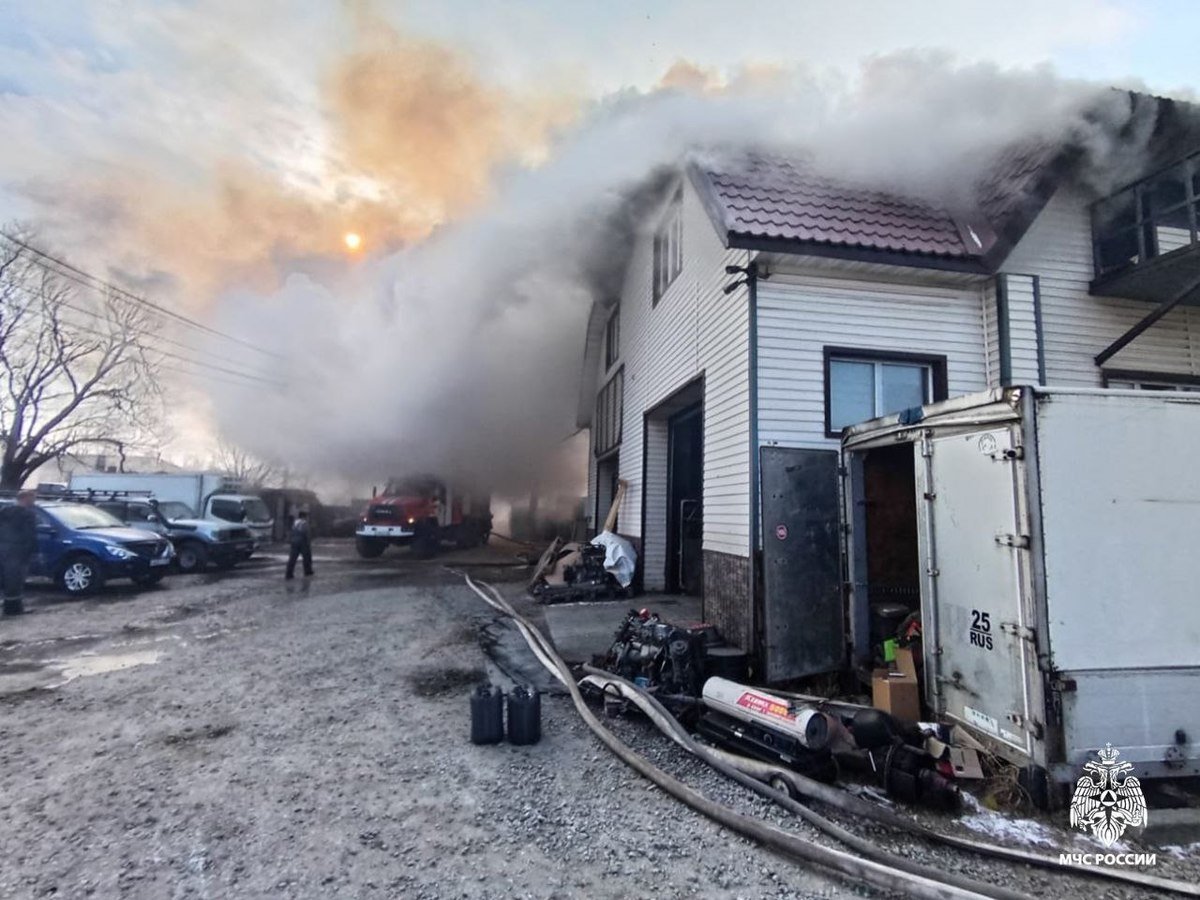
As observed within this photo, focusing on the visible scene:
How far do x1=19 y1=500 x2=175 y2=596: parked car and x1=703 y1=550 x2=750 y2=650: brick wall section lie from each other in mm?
10299

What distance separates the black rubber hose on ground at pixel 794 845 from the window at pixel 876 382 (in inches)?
159

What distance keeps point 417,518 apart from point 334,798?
52.8ft

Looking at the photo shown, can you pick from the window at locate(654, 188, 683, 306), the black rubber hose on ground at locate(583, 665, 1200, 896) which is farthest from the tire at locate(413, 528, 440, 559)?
the black rubber hose on ground at locate(583, 665, 1200, 896)

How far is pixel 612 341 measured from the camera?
14055mm

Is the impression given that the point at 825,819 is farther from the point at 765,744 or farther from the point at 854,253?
the point at 854,253

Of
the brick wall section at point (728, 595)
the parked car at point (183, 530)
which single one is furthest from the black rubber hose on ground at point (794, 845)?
the parked car at point (183, 530)

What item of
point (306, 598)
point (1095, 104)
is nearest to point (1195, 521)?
point (1095, 104)

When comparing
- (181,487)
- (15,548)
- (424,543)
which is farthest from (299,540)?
(181,487)

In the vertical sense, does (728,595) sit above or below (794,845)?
above

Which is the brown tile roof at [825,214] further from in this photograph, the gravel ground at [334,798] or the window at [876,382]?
the gravel ground at [334,798]

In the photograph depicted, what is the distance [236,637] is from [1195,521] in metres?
8.99

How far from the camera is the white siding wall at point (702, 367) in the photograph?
21.5ft

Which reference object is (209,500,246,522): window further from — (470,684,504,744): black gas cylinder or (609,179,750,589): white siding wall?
(470,684,504,744): black gas cylinder

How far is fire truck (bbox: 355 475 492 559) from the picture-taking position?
730 inches
